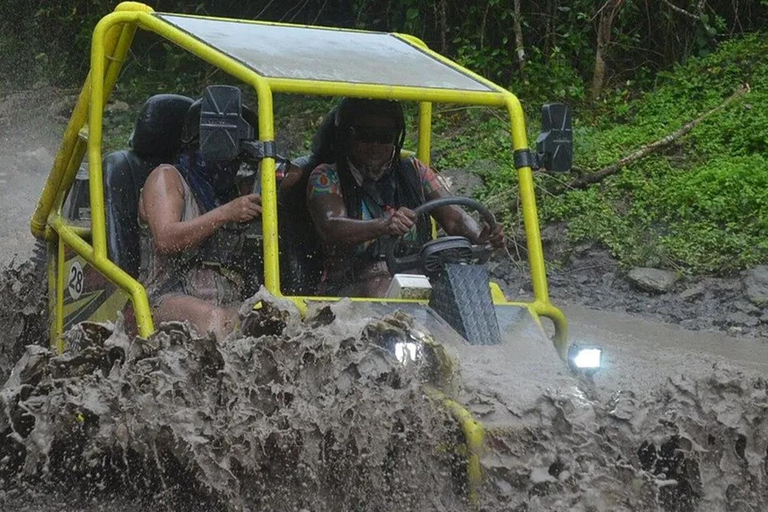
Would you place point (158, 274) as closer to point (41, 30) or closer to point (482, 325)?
point (482, 325)

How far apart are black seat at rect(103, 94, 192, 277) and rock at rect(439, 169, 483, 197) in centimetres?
407

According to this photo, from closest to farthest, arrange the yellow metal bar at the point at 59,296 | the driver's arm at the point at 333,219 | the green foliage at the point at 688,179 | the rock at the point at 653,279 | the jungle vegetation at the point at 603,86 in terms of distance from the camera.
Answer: the driver's arm at the point at 333,219
the yellow metal bar at the point at 59,296
the rock at the point at 653,279
the green foliage at the point at 688,179
the jungle vegetation at the point at 603,86

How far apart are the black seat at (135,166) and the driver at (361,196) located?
0.66 metres

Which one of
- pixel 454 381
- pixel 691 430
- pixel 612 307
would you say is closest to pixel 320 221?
pixel 454 381

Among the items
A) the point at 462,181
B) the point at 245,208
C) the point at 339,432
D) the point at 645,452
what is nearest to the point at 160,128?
the point at 245,208

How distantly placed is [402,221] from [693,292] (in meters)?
3.91

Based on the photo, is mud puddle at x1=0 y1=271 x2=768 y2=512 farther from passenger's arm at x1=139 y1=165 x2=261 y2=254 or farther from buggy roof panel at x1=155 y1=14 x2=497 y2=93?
buggy roof panel at x1=155 y1=14 x2=497 y2=93

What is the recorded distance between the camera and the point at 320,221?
481 centimetres

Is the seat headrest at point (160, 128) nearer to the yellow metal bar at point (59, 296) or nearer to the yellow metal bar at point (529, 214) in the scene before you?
the yellow metal bar at point (59, 296)

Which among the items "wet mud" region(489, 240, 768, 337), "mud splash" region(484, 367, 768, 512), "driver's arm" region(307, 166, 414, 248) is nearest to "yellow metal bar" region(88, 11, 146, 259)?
"driver's arm" region(307, 166, 414, 248)

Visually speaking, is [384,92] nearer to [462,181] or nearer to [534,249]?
[534,249]

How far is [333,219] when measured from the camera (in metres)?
4.76

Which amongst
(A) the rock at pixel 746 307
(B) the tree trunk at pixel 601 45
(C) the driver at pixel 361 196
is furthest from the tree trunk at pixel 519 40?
(C) the driver at pixel 361 196

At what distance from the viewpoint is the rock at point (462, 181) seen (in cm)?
907
